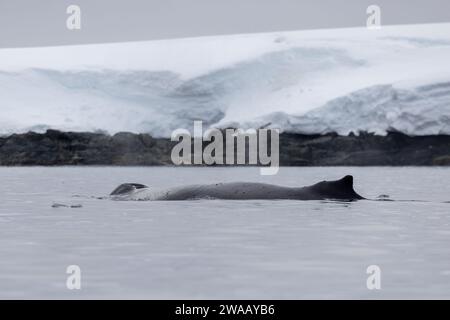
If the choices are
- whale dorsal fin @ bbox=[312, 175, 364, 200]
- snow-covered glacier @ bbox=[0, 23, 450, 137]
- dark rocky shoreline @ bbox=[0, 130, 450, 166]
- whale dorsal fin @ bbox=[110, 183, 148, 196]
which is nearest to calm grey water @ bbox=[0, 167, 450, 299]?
whale dorsal fin @ bbox=[312, 175, 364, 200]

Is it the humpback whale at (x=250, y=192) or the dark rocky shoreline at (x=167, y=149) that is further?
the dark rocky shoreline at (x=167, y=149)

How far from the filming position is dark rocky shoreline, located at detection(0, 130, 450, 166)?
37562mm

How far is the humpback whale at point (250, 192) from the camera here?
53.9 feet

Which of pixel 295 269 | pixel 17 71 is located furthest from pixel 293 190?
pixel 17 71

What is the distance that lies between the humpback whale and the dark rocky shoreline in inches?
803

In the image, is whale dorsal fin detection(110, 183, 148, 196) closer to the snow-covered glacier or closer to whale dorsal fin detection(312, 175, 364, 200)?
whale dorsal fin detection(312, 175, 364, 200)

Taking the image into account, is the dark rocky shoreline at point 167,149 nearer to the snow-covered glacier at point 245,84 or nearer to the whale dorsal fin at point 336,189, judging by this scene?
the snow-covered glacier at point 245,84

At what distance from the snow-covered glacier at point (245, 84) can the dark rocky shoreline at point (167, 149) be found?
1.90 ft

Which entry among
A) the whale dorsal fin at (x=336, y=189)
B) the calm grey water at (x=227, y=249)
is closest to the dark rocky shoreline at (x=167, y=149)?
the whale dorsal fin at (x=336, y=189)

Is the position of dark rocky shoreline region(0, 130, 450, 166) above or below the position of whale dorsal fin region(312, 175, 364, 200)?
above

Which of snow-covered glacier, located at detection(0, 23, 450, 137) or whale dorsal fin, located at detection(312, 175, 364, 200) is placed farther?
snow-covered glacier, located at detection(0, 23, 450, 137)

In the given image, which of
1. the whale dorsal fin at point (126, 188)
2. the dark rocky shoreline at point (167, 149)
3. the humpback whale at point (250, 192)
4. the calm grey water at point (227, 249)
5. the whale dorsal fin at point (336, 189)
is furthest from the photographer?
the dark rocky shoreline at point (167, 149)
